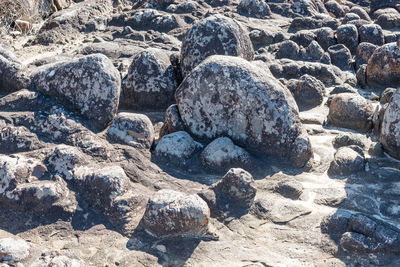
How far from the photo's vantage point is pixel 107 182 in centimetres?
340

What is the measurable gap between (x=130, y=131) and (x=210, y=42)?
1.51m

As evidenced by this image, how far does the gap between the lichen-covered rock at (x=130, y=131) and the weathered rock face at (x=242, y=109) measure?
427 millimetres

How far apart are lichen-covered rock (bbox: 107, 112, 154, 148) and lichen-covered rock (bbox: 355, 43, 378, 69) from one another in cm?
420

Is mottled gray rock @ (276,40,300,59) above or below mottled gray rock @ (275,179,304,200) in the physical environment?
above

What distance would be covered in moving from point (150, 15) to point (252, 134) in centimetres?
489

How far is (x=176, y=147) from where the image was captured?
162 inches

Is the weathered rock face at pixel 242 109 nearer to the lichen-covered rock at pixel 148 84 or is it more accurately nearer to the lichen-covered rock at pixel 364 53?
the lichen-covered rock at pixel 148 84

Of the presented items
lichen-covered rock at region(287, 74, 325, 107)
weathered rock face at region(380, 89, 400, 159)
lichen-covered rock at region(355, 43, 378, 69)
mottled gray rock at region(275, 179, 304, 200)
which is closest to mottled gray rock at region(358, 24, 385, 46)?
lichen-covered rock at region(355, 43, 378, 69)

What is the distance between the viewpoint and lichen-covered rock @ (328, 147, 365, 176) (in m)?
4.04

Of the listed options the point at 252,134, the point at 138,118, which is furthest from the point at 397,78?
the point at 138,118

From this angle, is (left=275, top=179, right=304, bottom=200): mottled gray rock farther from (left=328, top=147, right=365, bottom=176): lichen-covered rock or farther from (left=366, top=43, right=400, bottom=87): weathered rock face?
(left=366, top=43, right=400, bottom=87): weathered rock face

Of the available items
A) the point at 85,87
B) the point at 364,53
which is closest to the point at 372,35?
the point at 364,53

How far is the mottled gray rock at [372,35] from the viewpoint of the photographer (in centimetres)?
770

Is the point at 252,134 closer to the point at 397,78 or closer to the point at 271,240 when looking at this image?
the point at 271,240
